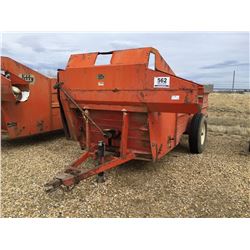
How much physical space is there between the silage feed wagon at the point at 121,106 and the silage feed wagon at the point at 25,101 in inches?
63.3

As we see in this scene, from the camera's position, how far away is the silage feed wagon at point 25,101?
4.87 m

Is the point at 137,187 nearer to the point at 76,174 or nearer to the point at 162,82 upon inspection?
the point at 76,174

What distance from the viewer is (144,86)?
3.16m

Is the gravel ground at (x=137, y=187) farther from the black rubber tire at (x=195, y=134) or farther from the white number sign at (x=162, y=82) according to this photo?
the white number sign at (x=162, y=82)

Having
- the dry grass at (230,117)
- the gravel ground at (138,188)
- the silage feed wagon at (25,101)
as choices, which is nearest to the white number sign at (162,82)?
the gravel ground at (138,188)

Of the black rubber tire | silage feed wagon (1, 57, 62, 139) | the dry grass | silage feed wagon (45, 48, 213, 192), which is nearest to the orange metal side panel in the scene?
silage feed wagon (45, 48, 213, 192)

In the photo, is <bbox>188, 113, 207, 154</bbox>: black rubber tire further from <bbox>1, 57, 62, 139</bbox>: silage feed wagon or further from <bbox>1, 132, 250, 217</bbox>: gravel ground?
<bbox>1, 57, 62, 139</bbox>: silage feed wagon

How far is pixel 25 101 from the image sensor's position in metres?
5.25

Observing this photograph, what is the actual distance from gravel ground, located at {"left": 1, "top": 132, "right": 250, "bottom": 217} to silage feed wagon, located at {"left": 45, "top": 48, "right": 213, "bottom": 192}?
255 millimetres

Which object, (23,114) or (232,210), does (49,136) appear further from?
(232,210)

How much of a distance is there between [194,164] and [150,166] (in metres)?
0.86

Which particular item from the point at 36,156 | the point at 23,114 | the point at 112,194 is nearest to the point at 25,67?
the point at 23,114

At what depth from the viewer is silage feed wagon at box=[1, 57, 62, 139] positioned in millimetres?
4867

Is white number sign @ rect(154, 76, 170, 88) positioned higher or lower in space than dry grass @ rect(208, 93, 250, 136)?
higher
